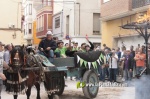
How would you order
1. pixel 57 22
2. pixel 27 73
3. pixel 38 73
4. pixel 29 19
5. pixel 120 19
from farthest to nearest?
1. pixel 29 19
2. pixel 57 22
3. pixel 120 19
4. pixel 38 73
5. pixel 27 73

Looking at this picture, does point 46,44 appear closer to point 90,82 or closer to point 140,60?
point 90,82

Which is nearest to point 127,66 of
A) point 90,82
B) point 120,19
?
point 90,82

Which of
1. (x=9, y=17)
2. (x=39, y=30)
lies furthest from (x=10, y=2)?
(x=39, y=30)

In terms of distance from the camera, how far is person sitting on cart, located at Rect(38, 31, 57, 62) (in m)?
9.55

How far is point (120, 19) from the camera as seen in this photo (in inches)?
845

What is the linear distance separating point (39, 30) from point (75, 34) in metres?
17.4

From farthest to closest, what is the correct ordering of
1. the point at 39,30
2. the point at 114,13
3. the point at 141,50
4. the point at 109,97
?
the point at 39,30
the point at 114,13
the point at 141,50
the point at 109,97

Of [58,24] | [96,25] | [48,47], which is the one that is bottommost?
[48,47]

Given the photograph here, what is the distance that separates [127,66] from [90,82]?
5157mm

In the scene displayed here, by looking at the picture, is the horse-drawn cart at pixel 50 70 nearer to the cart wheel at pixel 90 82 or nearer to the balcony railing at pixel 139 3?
the cart wheel at pixel 90 82

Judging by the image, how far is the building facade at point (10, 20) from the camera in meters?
24.5

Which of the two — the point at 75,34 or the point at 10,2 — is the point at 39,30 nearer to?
the point at 75,34

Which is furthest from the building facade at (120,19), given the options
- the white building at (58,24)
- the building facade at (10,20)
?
the white building at (58,24)

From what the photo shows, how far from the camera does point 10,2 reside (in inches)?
977
